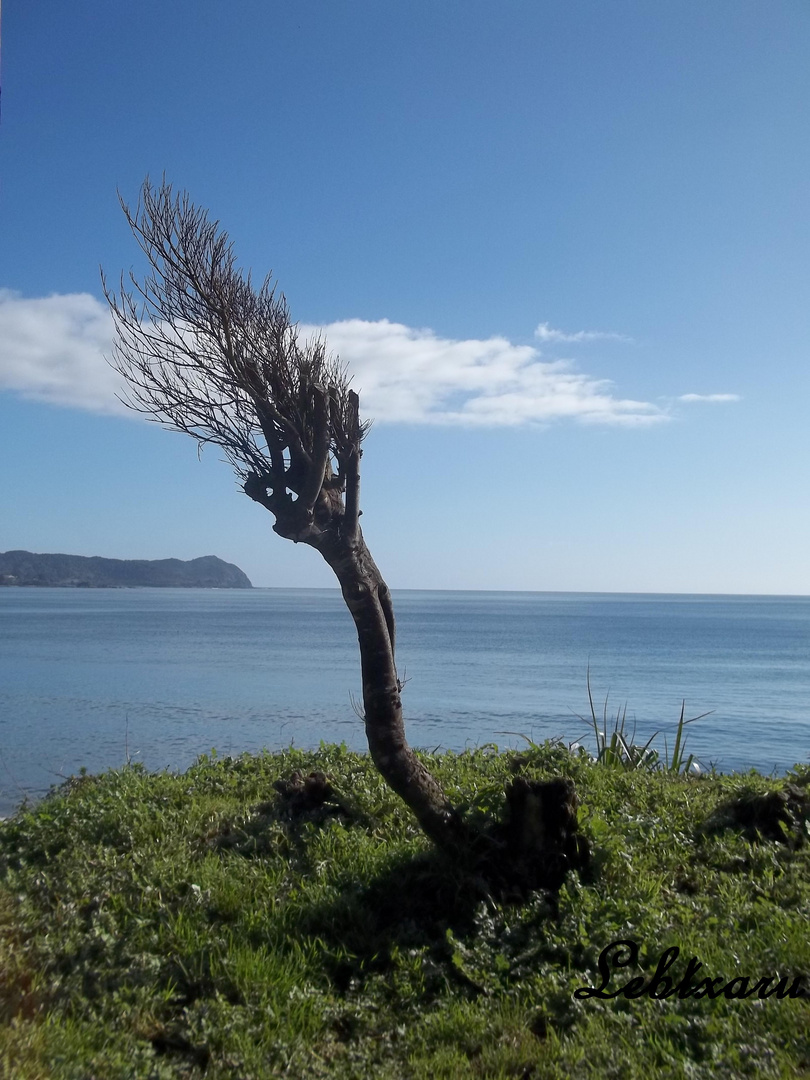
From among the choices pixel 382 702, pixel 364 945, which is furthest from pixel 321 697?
pixel 364 945

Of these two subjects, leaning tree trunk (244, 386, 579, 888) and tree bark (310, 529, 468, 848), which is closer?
leaning tree trunk (244, 386, 579, 888)

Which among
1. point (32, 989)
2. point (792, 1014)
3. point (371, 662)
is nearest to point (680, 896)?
point (792, 1014)

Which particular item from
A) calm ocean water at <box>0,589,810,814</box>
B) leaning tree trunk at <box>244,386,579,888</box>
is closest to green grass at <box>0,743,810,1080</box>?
leaning tree trunk at <box>244,386,579,888</box>

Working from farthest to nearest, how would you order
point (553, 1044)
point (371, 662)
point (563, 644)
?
point (563, 644) < point (371, 662) < point (553, 1044)

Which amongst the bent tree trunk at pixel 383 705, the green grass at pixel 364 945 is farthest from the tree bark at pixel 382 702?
the green grass at pixel 364 945

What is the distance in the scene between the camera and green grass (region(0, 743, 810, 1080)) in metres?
4.62

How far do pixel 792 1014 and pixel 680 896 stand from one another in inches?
56.1

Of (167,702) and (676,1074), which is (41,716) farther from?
(676,1074)

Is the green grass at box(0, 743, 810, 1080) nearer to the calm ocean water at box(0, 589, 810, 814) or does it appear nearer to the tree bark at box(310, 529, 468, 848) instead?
the tree bark at box(310, 529, 468, 848)

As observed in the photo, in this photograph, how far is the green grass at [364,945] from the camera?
462 centimetres

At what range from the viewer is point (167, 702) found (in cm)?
2852

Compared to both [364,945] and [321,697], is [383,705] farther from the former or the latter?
[321,697]

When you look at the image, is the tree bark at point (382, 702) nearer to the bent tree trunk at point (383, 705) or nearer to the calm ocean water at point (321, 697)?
the bent tree trunk at point (383, 705)

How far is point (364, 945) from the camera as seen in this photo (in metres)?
5.83
